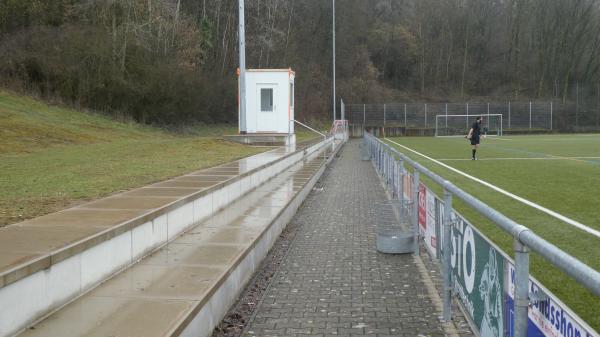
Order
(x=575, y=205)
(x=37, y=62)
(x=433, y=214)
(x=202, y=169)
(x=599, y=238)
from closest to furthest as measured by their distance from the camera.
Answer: (x=433, y=214) < (x=599, y=238) < (x=575, y=205) < (x=202, y=169) < (x=37, y=62)

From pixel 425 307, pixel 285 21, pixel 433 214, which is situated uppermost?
pixel 285 21

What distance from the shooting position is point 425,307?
18.6 ft

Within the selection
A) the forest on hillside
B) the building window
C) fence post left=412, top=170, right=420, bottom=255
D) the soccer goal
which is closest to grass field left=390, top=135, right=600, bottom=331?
fence post left=412, top=170, right=420, bottom=255

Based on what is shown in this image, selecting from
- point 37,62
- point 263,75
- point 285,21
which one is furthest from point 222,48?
point 263,75

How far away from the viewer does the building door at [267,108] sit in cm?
2559

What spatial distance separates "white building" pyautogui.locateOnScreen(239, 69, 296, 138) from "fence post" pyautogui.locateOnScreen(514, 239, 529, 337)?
22599 mm

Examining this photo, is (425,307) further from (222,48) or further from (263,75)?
(222,48)

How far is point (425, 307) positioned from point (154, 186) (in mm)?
4985

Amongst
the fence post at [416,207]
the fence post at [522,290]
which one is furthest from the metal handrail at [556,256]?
the fence post at [416,207]

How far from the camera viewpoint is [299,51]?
6875 centimetres

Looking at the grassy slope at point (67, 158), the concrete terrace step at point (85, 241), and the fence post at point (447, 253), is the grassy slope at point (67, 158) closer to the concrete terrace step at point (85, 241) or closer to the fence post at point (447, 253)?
the concrete terrace step at point (85, 241)

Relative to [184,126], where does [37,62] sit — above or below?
above

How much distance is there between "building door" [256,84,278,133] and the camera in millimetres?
25594

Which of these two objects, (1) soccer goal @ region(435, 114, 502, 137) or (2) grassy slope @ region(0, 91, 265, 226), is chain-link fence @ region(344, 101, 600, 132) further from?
(2) grassy slope @ region(0, 91, 265, 226)
